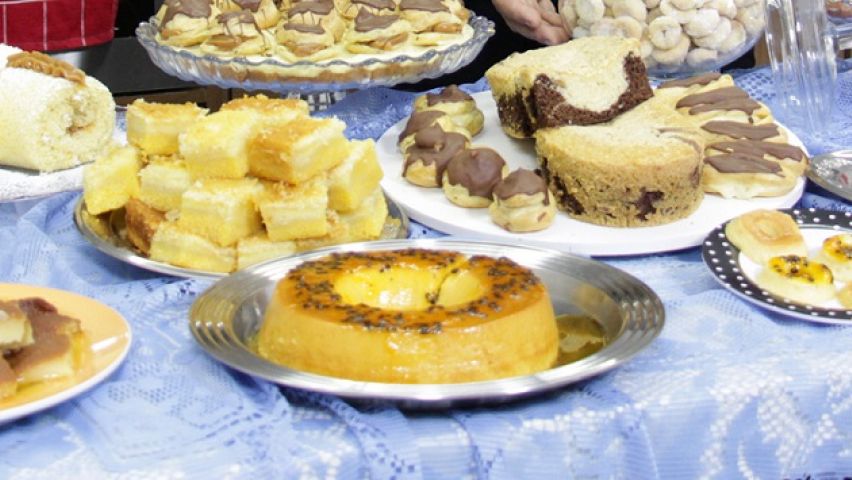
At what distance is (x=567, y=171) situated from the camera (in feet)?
4.71

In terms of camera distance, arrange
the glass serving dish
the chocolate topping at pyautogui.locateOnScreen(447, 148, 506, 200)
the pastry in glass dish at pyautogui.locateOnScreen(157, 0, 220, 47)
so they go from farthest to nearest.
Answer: the pastry in glass dish at pyautogui.locateOnScreen(157, 0, 220, 47), the glass serving dish, the chocolate topping at pyautogui.locateOnScreen(447, 148, 506, 200)

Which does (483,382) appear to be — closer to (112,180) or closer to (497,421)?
Answer: (497,421)

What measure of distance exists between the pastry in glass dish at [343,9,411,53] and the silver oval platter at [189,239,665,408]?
644 millimetres

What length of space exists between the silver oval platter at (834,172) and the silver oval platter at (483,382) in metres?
0.50

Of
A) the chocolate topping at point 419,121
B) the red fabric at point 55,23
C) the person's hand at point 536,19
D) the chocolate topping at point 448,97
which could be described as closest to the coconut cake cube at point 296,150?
the chocolate topping at point 419,121

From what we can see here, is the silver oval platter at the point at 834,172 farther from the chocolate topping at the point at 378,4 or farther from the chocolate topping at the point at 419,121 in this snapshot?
the chocolate topping at the point at 378,4

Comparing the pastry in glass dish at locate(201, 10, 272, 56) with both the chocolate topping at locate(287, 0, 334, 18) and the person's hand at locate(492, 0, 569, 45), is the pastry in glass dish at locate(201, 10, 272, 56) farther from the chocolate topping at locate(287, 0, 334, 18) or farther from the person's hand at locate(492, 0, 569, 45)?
the person's hand at locate(492, 0, 569, 45)

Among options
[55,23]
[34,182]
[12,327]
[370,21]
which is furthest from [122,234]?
[55,23]

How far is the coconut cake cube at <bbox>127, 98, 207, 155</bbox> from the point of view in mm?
1290

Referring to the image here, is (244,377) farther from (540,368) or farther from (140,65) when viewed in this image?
(140,65)

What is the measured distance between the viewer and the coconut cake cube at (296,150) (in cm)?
121

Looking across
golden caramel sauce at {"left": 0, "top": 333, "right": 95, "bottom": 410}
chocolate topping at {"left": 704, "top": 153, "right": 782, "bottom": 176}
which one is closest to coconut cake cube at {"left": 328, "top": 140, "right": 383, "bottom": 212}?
golden caramel sauce at {"left": 0, "top": 333, "right": 95, "bottom": 410}

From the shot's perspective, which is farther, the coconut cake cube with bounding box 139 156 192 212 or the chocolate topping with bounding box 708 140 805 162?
the chocolate topping with bounding box 708 140 805 162

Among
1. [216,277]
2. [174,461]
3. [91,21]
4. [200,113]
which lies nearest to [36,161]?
[200,113]
